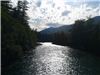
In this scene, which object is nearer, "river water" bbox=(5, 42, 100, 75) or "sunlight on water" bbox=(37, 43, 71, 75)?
"river water" bbox=(5, 42, 100, 75)

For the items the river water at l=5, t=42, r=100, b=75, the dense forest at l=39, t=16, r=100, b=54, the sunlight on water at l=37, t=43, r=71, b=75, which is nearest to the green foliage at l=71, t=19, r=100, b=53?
the dense forest at l=39, t=16, r=100, b=54

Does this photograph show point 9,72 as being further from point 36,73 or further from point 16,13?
point 16,13

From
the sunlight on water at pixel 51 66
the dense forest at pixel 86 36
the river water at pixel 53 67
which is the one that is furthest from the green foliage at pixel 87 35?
the river water at pixel 53 67

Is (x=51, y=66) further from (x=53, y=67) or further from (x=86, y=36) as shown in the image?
(x=86, y=36)

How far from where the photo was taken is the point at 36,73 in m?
38.5

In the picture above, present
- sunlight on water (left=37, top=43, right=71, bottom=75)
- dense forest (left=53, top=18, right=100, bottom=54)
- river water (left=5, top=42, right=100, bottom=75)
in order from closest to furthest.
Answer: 1. river water (left=5, top=42, right=100, bottom=75)
2. sunlight on water (left=37, top=43, right=71, bottom=75)
3. dense forest (left=53, top=18, right=100, bottom=54)

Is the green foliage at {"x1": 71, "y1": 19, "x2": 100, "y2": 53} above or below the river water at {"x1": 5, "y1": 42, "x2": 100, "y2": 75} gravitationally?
above

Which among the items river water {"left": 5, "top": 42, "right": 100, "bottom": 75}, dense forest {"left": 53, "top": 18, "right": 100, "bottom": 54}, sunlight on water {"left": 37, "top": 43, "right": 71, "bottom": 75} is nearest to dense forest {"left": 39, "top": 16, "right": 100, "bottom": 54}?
dense forest {"left": 53, "top": 18, "right": 100, "bottom": 54}

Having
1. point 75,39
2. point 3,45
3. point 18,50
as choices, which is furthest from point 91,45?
point 3,45

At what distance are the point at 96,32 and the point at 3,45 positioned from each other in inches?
2395

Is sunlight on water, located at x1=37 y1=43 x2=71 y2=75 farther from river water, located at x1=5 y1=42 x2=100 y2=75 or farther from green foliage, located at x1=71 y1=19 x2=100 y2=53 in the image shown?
green foliage, located at x1=71 y1=19 x2=100 y2=53

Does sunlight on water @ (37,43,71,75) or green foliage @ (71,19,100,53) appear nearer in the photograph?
sunlight on water @ (37,43,71,75)

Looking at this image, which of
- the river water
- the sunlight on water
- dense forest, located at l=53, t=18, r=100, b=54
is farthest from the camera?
dense forest, located at l=53, t=18, r=100, b=54

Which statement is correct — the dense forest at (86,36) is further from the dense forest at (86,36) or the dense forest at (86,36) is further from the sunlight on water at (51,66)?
Result: the sunlight on water at (51,66)
